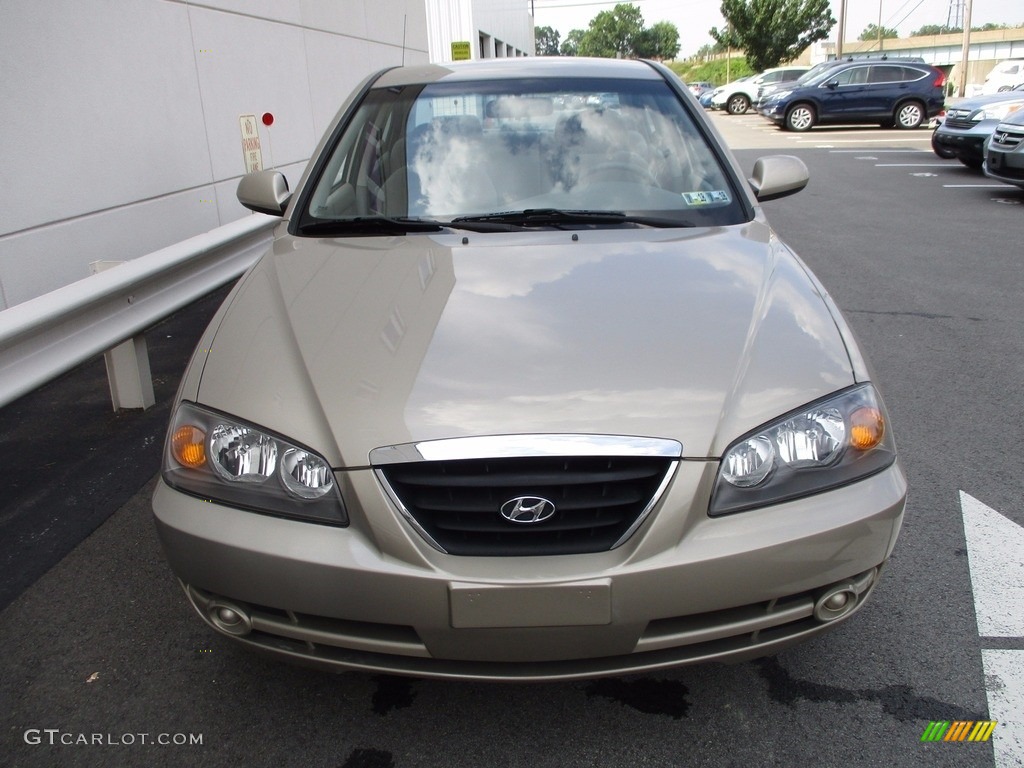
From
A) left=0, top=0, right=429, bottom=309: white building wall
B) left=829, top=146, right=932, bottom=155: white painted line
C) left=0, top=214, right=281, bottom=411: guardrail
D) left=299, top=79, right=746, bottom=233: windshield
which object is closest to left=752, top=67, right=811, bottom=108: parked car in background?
left=829, top=146, right=932, bottom=155: white painted line

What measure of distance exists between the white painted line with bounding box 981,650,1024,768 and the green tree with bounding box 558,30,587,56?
491ft

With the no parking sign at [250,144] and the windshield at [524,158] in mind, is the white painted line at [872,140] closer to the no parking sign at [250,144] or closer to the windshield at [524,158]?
the no parking sign at [250,144]

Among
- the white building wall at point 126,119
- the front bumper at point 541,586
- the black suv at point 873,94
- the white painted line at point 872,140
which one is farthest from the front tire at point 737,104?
the front bumper at point 541,586

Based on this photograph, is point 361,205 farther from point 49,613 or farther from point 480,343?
point 49,613

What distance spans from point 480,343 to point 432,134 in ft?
4.76

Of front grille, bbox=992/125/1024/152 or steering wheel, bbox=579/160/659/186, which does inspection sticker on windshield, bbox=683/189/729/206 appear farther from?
front grille, bbox=992/125/1024/152

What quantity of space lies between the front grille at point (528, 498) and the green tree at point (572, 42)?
150 meters

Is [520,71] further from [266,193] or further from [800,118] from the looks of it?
[800,118]

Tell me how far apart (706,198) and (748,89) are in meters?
37.3

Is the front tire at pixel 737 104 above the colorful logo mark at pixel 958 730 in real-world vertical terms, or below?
above

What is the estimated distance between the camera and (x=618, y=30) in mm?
126188

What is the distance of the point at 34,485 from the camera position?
3674mm

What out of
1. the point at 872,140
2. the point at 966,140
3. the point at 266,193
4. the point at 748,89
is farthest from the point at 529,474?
the point at 748,89

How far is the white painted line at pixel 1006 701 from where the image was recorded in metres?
2.04
